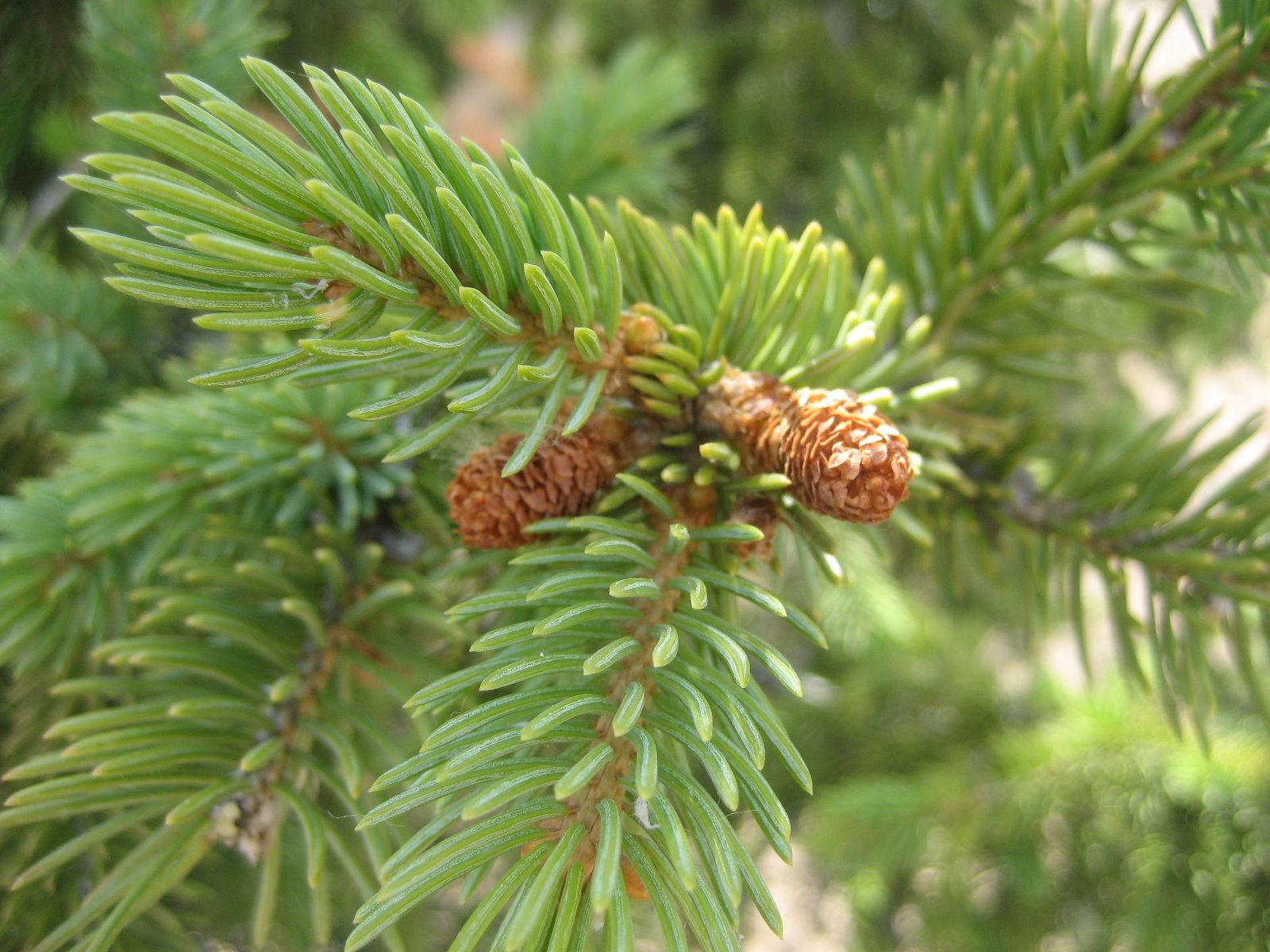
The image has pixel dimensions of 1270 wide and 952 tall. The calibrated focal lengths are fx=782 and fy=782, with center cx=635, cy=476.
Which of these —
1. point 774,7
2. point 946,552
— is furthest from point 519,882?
point 774,7

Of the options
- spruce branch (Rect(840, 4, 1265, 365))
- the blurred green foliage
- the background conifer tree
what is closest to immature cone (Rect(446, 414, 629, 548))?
the background conifer tree

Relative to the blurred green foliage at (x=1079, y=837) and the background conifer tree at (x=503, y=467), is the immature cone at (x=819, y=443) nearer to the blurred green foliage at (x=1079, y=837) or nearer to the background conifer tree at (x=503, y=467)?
the background conifer tree at (x=503, y=467)

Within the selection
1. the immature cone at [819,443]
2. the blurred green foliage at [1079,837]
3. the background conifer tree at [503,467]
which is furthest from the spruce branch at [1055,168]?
the blurred green foliage at [1079,837]

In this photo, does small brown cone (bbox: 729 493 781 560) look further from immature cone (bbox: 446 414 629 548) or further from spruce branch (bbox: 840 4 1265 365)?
spruce branch (bbox: 840 4 1265 365)

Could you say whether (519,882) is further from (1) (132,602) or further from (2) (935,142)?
(2) (935,142)

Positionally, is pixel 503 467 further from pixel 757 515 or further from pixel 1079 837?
pixel 1079 837

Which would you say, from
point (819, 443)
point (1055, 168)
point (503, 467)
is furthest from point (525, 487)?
point (1055, 168)

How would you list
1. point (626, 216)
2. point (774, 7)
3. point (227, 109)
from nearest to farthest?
point (227, 109) < point (626, 216) < point (774, 7)
